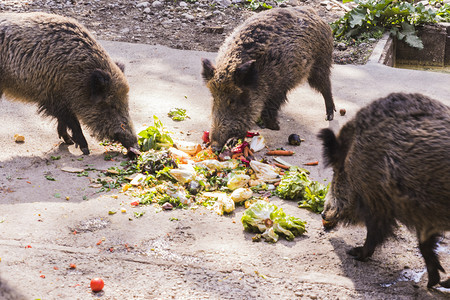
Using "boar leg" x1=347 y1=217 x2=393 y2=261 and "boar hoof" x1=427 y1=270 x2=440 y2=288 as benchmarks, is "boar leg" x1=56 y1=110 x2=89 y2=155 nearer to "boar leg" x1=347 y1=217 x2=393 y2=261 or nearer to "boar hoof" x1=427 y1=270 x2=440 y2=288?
"boar leg" x1=347 y1=217 x2=393 y2=261

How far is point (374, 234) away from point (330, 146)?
2.44ft

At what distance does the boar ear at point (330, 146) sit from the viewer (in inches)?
157

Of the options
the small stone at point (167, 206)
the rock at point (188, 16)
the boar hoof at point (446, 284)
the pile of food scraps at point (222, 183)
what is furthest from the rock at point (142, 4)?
the boar hoof at point (446, 284)

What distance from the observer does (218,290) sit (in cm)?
374

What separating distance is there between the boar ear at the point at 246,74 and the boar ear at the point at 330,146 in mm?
2232

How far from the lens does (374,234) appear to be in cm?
394

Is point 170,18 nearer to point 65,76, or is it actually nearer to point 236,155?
point 65,76

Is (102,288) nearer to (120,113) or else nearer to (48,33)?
(120,113)

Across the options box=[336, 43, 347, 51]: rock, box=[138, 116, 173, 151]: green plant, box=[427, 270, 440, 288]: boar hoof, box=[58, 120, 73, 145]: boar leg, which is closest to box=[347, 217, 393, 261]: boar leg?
box=[427, 270, 440, 288]: boar hoof

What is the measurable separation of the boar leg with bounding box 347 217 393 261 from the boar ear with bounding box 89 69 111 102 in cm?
342

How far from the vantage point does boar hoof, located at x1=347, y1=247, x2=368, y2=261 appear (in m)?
4.17

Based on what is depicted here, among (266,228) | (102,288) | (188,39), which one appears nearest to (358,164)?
(266,228)

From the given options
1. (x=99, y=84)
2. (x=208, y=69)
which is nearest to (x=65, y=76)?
(x=99, y=84)

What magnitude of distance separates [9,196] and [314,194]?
9.57 feet
